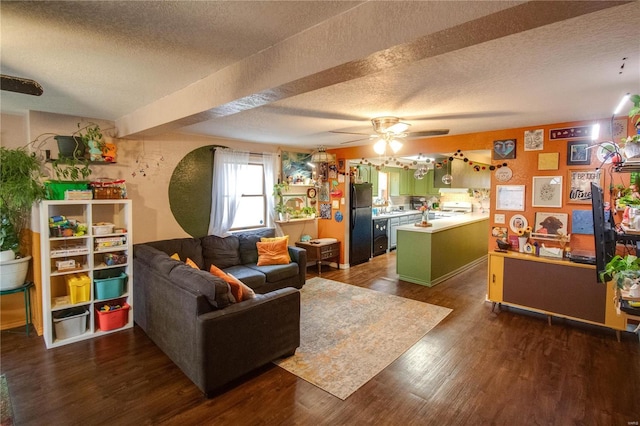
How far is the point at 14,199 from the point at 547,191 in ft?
18.5

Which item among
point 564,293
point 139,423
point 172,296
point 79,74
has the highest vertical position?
point 79,74

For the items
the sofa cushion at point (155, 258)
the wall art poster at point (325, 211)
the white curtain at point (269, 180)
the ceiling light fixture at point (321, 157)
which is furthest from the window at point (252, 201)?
the sofa cushion at point (155, 258)

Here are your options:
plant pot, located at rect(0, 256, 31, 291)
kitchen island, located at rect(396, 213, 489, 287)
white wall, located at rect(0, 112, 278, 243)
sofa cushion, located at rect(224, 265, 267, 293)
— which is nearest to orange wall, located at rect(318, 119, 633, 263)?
kitchen island, located at rect(396, 213, 489, 287)

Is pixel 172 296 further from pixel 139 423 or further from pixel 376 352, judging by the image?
pixel 376 352

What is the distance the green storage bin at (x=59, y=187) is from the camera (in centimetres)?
311

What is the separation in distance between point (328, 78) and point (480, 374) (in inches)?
102

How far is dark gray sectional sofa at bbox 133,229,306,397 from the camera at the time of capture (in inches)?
91.3

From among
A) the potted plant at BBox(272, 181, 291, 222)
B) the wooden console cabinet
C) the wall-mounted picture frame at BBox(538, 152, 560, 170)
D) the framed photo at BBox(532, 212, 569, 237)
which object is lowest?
the wooden console cabinet

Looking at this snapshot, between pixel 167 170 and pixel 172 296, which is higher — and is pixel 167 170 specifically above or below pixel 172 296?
above

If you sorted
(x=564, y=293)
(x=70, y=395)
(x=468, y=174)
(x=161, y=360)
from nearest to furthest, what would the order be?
1. (x=70, y=395)
2. (x=161, y=360)
3. (x=564, y=293)
4. (x=468, y=174)

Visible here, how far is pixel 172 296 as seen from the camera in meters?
2.66

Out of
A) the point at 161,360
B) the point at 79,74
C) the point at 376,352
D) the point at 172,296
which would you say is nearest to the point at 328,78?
the point at 79,74

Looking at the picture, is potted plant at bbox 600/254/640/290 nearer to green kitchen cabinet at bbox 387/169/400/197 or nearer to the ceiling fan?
the ceiling fan

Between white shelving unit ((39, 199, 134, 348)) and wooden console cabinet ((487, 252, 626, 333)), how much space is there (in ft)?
14.3
